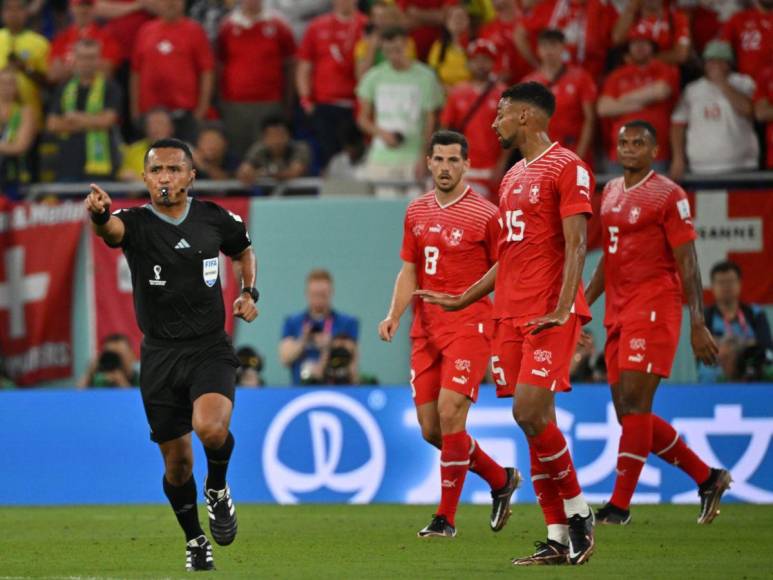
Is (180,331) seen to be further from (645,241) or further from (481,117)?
(481,117)

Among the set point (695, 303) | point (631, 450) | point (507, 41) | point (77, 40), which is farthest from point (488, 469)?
point (77, 40)

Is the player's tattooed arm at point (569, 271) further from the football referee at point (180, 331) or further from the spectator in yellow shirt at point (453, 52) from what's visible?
the spectator in yellow shirt at point (453, 52)

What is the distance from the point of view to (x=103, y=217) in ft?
26.2

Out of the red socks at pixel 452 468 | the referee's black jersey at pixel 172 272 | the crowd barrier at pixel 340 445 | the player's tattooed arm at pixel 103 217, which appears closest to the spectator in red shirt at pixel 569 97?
the crowd barrier at pixel 340 445

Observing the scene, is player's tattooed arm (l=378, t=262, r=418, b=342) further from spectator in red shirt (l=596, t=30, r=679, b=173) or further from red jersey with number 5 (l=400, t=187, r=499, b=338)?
spectator in red shirt (l=596, t=30, r=679, b=173)

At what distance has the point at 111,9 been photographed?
17.9 meters

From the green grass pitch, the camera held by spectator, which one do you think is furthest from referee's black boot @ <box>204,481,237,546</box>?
the camera held by spectator

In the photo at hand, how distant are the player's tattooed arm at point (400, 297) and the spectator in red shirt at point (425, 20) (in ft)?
22.9

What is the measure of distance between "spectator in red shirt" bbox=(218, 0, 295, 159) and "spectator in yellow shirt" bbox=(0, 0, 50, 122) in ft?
7.04

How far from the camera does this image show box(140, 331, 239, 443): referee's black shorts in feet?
27.6

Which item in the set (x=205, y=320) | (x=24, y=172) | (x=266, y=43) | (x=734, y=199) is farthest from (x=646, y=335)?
(x=24, y=172)

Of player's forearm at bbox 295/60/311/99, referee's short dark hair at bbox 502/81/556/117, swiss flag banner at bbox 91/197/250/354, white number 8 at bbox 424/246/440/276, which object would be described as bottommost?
swiss flag banner at bbox 91/197/250/354

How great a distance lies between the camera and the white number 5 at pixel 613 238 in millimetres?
10766

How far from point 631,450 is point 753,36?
21.6 feet
